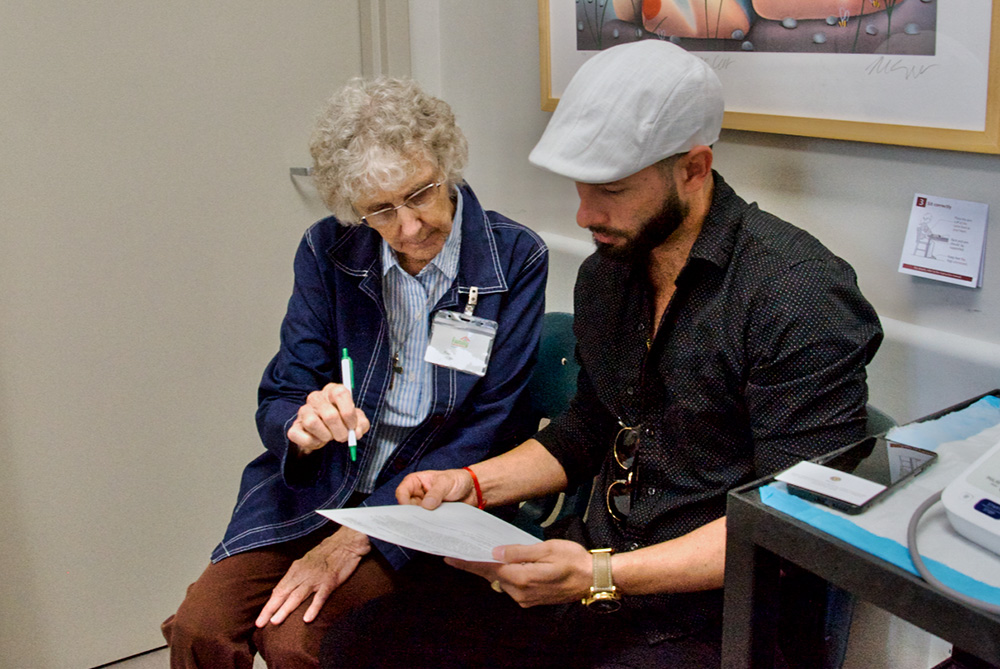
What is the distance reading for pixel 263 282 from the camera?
101 inches

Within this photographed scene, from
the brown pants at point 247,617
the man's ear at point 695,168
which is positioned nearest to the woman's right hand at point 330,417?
the brown pants at point 247,617

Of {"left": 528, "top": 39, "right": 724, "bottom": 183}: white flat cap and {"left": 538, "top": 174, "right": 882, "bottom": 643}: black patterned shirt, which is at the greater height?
{"left": 528, "top": 39, "right": 724, "bottom": 183}: white flat cap

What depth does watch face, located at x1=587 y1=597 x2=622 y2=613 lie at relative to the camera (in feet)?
4.15

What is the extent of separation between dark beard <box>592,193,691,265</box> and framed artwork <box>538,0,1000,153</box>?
1.37 feet

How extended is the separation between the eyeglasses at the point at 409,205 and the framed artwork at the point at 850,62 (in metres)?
0.61

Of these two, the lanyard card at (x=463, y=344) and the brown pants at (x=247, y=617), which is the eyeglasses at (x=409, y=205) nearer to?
the lanyard card at (x=463, y=344)

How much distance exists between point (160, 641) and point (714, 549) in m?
2.05

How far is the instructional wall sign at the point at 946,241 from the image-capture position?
1361 millimetres

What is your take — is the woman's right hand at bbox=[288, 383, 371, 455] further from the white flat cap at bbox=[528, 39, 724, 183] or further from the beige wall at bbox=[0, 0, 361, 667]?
the beige wall at bbox=[0, 0, 361, 667]

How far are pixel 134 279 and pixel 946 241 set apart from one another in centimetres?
196

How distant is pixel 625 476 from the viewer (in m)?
1.46
